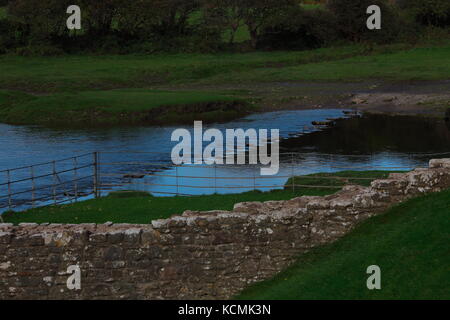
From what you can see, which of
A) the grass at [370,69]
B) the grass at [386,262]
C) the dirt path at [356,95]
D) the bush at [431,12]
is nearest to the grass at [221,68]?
the grass at [370,69]


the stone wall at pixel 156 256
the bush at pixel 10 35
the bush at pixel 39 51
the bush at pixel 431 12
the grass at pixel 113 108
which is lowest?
the grass at pixel 113 108

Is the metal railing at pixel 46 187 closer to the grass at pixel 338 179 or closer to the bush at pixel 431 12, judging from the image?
the grass at pixel 338 179

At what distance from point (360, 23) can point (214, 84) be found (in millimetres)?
19394

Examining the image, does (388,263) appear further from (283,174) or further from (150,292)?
(283,174)

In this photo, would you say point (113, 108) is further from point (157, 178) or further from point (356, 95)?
point (157, 178)

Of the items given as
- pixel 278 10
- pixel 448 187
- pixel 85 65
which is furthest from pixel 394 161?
pixel 278 10

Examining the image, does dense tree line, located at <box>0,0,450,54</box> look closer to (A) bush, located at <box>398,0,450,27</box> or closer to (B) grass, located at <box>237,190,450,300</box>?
(A) bush, located at <box>398,0,450,27</box>

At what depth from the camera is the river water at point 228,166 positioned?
106ft

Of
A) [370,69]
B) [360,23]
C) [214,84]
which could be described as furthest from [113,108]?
[360,23]

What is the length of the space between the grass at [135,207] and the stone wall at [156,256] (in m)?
6.08

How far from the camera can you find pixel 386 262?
48.7 ft

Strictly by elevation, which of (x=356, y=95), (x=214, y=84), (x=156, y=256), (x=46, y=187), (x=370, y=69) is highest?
(x=370, y=69)

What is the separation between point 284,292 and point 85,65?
56855 millimetres

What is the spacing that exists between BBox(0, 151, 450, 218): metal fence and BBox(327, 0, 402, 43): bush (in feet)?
129
